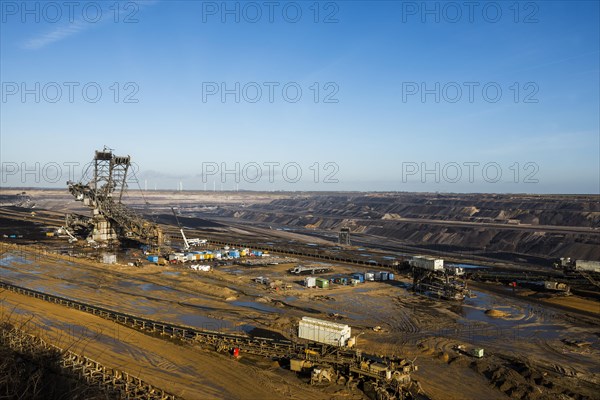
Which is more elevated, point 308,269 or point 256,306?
point 308,269

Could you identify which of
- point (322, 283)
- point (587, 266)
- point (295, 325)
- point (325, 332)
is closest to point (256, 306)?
point (295, 325)

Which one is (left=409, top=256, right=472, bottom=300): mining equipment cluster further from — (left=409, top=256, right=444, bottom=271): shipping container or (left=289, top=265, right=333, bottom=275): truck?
(left=289, top=265, right=333, bottom=275): truck

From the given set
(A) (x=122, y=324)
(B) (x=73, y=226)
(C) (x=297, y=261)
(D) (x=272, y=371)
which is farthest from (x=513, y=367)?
(B) (x=73, y=226)

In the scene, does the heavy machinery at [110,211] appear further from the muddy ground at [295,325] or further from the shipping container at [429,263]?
the shipping container at [429,263]

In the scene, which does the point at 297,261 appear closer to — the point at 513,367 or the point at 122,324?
the point at 122,324

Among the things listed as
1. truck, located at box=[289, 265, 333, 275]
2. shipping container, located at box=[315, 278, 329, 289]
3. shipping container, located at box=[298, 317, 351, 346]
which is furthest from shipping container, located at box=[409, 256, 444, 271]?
shipping container, located at box=[298, 317, 351, 346]

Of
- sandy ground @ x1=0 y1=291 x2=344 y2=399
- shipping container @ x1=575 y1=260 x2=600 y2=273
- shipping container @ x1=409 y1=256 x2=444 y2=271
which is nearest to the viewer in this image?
sandy ground @ x1=0 y1=291 x2=344 y2=399

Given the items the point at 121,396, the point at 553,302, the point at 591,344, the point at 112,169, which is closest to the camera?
the point at 121,396

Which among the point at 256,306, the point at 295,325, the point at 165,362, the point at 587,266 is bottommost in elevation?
the point at 256,306

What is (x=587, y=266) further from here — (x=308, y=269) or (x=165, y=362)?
(x=165, y=362)
